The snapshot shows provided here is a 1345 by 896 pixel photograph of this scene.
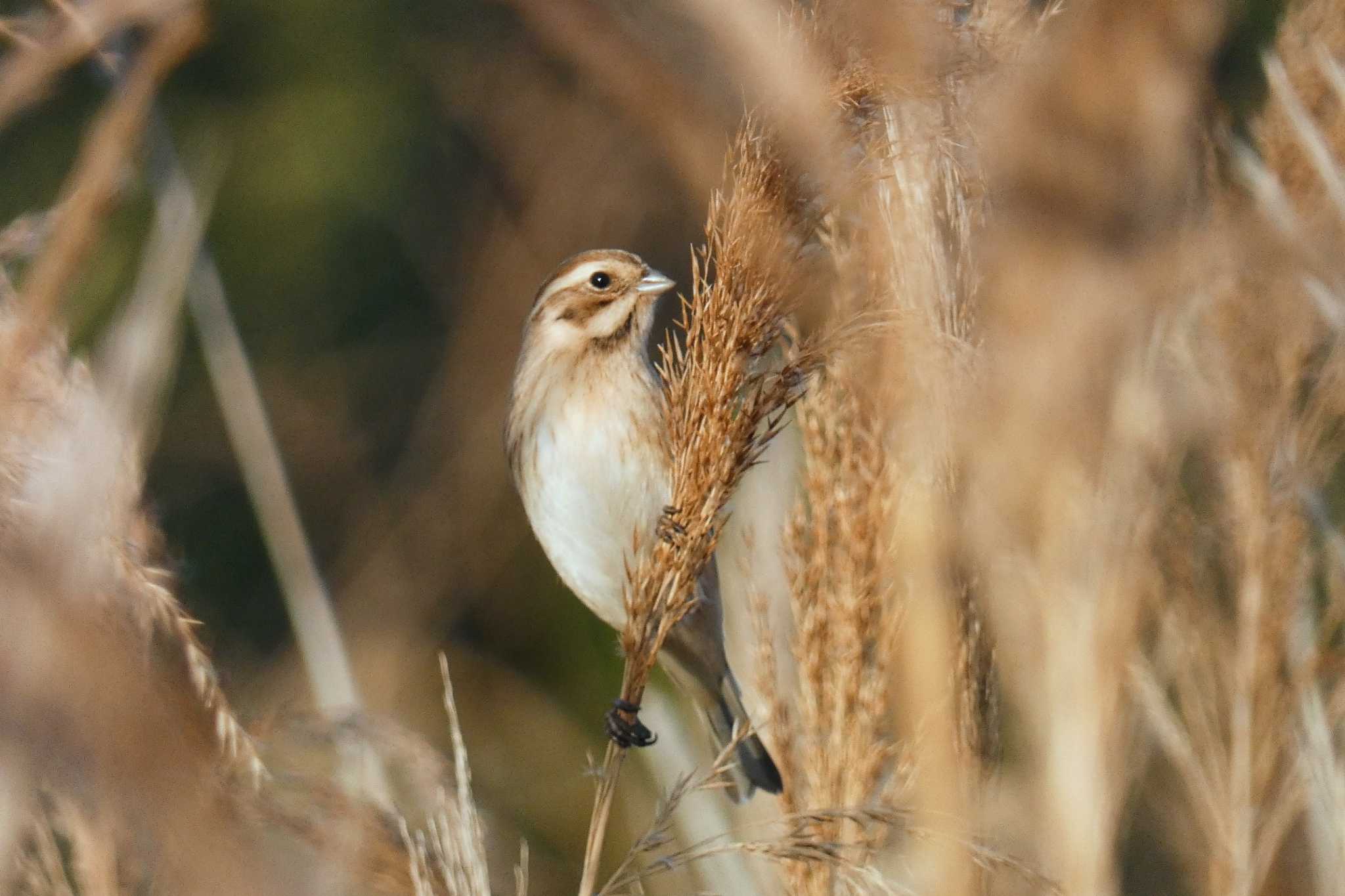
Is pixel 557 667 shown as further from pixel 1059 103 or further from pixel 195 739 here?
pixel 195 739

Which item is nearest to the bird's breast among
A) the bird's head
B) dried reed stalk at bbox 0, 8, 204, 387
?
the bird's head

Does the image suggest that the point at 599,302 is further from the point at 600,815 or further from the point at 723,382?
the point at 600,815

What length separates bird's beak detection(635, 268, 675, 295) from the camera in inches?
111

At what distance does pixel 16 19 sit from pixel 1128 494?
1.56m

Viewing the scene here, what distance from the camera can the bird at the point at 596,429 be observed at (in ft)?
9.53

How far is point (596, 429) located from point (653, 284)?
28cm

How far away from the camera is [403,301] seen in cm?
668

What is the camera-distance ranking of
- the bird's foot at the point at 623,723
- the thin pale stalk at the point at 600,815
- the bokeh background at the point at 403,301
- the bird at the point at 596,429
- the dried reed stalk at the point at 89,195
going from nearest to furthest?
the dried reed stalk at the point at 89,195
the thin pale stalk at the point at 600,815
the bird's foot at the point at 623,723
the bird at the point at 596,429
the bokeh background at the point at 403,301

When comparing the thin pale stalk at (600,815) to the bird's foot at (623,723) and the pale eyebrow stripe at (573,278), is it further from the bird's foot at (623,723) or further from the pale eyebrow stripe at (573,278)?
the pale eyebrow stripe at (573,278)

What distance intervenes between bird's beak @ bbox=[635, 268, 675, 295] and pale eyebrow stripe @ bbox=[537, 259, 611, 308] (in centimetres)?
7

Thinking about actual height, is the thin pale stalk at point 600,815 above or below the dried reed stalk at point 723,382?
below

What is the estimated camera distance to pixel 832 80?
1.54m

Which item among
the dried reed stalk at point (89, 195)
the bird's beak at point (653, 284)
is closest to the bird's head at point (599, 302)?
the bird's beak at point (653, 284)

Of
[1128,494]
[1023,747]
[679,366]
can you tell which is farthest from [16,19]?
[1023,747]
